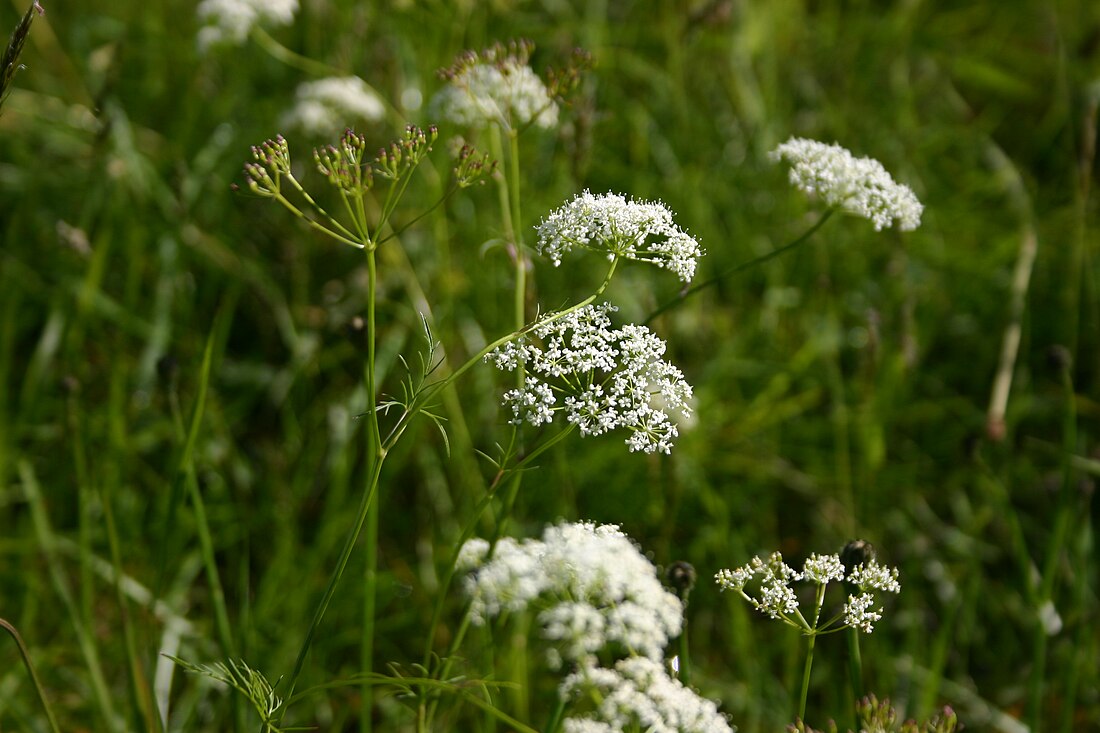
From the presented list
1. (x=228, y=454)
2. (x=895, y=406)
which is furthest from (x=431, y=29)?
(x=895, y=406)

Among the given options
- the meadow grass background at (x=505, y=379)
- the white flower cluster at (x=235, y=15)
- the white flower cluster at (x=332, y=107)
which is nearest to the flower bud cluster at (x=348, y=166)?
the meadow grass background at (x=505, y=379)

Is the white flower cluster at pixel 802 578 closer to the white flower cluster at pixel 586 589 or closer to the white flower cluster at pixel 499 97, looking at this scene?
the white flower cluster at pixel 586 589

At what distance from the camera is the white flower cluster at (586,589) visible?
133 cm

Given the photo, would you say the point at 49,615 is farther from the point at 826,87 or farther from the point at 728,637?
the point at 826,87

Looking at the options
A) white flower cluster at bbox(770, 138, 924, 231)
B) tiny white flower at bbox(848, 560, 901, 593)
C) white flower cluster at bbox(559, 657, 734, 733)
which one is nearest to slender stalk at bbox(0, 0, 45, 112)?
white flower cluster at bbox(559, 657, 734, 733)

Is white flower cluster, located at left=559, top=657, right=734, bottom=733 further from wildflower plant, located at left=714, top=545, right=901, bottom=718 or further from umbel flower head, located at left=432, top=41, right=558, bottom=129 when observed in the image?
umbel flower head, located at left=432, top=41, right=558, bottom=129

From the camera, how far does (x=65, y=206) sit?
401 cm

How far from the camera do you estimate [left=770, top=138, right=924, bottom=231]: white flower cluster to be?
197 cm

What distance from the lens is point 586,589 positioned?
1387mm

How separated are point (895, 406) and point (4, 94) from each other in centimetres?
311

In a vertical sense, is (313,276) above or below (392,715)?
above

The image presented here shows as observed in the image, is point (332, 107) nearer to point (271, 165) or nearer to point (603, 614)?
point (271, 165)

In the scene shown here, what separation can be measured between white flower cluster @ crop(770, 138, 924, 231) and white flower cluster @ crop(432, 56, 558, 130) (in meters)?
0.57

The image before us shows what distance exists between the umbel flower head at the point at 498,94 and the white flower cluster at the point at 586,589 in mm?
1078
